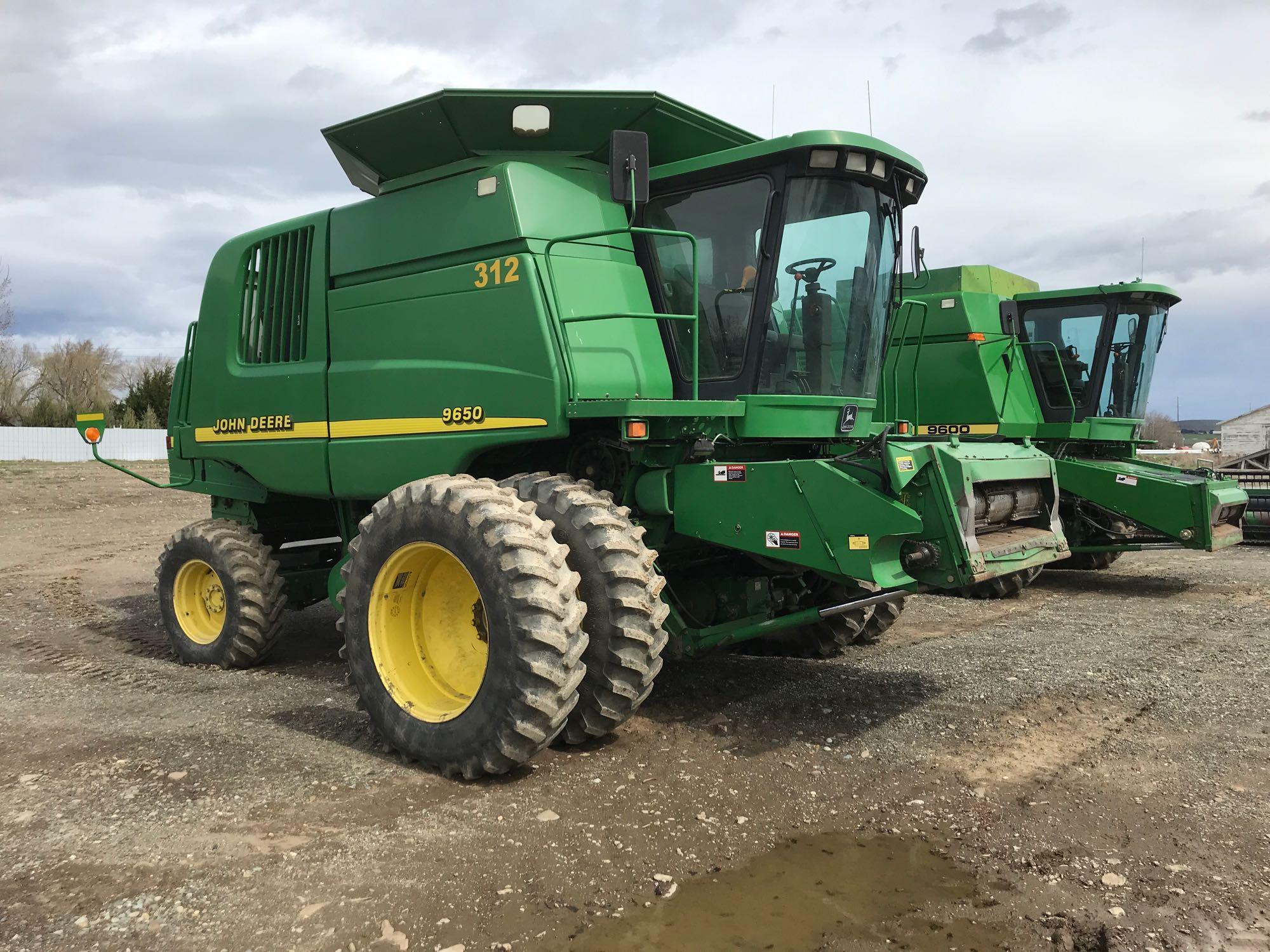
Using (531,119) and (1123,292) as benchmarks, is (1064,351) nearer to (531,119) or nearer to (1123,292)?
(1123,292)

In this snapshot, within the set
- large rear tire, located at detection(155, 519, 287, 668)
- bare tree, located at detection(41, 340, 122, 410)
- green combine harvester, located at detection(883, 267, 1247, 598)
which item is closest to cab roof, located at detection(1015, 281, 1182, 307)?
green combine harvester, located at detection(883, 267, 1247, 598)

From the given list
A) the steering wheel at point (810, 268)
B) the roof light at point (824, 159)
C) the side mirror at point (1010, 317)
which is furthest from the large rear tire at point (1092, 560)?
the roof light at point (824, 159)

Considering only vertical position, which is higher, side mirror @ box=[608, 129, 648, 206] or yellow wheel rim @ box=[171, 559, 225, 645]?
side mirror @ box=[608, 129, 648, 206]

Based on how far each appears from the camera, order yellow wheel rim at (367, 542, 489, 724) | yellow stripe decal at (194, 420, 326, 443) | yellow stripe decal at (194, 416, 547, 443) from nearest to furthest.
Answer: yellow wheel rim at (367, 542, 489, 724)
yellow stripe decal at (194, 416, 547, 443)
yellow stripe decal at (194, 420, 326, 443)

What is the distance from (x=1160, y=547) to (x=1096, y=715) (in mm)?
5521

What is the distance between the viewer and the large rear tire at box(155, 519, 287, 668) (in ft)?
21.6

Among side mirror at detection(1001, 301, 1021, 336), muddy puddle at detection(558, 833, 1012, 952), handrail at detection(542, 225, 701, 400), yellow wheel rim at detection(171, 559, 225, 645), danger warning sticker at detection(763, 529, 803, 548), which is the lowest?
muddy puddle at detection(558, 833, 1012, 952)

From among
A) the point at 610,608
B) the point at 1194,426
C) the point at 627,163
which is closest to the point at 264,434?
the point at 627,163

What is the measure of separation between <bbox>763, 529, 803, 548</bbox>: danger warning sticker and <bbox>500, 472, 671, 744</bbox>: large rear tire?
0.57m

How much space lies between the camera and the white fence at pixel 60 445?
29.8m

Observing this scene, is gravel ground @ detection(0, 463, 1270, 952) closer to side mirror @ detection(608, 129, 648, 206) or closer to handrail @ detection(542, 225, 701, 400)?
handrail @ detection(542, 225, 701, 400)

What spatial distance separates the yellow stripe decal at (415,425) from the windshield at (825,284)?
1320 mm

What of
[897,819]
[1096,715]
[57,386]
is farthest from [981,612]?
[57,386]

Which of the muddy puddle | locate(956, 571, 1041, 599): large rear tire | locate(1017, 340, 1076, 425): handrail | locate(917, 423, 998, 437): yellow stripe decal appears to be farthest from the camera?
locate(1017, 340, 1076, 425): handrail
